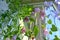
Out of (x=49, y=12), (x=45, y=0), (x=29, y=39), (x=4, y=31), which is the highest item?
(x=45, y=0)

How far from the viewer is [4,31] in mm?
1711

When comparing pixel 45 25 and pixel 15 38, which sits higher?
pixel 45 25

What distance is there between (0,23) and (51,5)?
2.38 feet

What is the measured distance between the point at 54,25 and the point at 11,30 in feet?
1.81

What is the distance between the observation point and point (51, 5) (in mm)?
1771

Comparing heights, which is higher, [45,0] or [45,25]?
[45,0]

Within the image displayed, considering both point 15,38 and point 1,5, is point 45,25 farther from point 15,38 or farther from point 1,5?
point 1,5

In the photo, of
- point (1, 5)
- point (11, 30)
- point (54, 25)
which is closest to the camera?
point (54, 25)

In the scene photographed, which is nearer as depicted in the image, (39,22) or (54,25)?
(54,25)

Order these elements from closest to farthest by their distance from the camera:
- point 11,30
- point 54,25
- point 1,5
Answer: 1. point 54,25
2. point 11,30
3. point 1,5

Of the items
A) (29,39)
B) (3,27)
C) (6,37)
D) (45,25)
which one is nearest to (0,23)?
(3,27)

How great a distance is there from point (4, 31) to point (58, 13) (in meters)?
0.73

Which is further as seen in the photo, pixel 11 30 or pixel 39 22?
pixel 39 22

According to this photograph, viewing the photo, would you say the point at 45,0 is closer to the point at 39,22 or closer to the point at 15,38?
the point at 39,22
